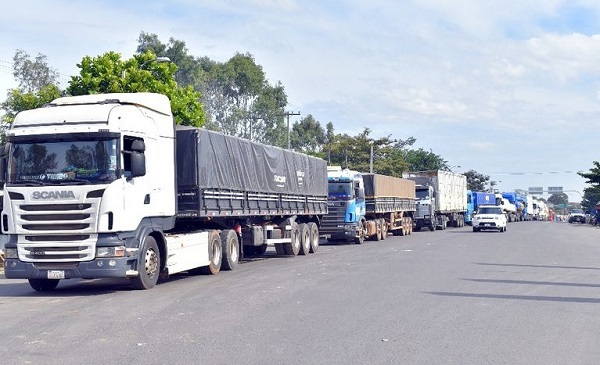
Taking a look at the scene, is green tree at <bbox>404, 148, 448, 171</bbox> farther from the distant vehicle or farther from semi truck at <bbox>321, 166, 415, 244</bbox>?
semi truck at <bbox>321, 166, 415, 244</bbox>

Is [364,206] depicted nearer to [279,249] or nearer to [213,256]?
[279,249]

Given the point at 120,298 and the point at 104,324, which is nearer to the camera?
the point at 104,324

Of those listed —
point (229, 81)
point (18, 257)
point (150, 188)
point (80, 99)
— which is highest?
point (229, 81)

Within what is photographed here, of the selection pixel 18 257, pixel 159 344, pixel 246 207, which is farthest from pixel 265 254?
pixel 159 344

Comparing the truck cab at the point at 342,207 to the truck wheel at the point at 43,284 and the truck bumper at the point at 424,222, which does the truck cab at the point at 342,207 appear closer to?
the truck wheel at the point at 43,284

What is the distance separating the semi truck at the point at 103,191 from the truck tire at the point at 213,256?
54 cm

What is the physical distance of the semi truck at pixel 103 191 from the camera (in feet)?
47.6

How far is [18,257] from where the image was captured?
1482 cm

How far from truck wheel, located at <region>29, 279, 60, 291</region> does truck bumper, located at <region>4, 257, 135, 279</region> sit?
870 millimetres

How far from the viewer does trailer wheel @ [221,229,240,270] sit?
20.0 meters

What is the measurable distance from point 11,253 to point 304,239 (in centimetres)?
1334

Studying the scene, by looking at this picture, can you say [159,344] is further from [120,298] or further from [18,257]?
[18,257]

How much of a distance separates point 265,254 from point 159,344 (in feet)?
59.0

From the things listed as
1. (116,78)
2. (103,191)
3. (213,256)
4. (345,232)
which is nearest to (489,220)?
(345,232)
